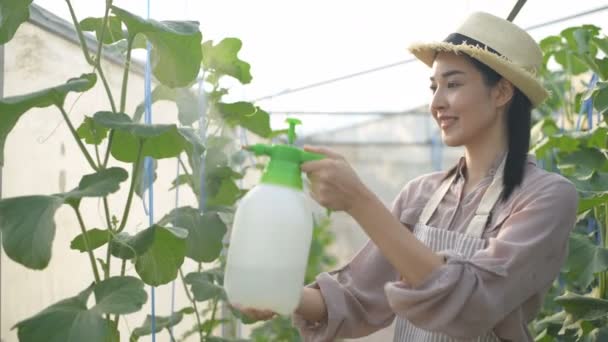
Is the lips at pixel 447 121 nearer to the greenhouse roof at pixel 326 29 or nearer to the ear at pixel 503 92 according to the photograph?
the ear at pixel 503 92

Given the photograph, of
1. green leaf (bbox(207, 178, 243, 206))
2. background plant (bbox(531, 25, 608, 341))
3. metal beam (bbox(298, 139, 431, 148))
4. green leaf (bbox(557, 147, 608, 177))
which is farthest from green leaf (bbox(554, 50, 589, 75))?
metal beam (bbox(298, 139, 431, 148))

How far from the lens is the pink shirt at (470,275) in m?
1.41

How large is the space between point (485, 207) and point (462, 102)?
0.76 ft

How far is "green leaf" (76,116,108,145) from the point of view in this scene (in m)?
1.77

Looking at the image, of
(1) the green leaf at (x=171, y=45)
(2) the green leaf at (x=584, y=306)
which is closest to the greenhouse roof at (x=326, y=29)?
(1) the green leaf at (x=171, y=45)

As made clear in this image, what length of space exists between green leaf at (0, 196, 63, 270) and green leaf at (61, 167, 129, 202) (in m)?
0.06

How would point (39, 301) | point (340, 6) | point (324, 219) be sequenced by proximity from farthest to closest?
point (324, 219) < point (340, 6) < point (39, 301)

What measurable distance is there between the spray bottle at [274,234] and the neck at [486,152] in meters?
0.66

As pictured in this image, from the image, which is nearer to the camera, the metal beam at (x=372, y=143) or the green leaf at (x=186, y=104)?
the green leaf at (x=186, y=104)

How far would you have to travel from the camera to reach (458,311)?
1.39 metres

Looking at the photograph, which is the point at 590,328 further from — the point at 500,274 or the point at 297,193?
the point at 297,193

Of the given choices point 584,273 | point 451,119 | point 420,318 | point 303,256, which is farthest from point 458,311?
point 584,273

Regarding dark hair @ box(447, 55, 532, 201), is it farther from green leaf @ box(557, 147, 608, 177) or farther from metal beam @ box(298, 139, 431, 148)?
metal beam @ box(298, 139, 431, 148)

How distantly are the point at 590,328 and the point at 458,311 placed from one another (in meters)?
1.31
